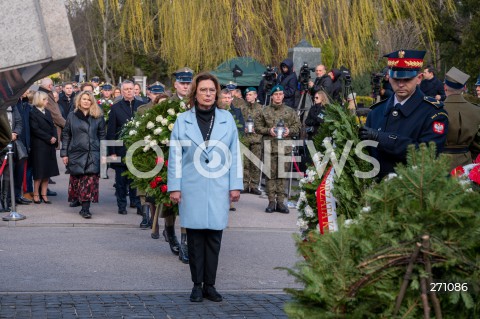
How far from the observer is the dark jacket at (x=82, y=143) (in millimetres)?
14289

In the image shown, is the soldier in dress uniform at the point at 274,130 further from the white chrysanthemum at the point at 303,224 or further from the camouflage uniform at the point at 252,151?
the white chrysanthemum at the point at 303,224

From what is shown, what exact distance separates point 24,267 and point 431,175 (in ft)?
22.2

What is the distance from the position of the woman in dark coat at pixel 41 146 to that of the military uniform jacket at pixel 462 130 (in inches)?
314

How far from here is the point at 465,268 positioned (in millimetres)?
3496

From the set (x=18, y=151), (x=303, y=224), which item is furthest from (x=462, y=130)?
(x=18, y=151)

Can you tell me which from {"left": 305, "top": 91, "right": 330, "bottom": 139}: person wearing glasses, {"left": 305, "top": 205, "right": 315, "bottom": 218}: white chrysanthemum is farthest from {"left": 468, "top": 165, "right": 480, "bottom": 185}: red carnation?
{"left": 305, "top": 91, "right": 330, "bottom": 139}: person wearing glasses

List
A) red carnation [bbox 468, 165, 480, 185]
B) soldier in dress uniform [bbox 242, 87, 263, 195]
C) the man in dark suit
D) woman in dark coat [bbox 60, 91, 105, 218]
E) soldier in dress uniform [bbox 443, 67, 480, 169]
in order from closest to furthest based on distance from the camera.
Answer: red carnation [bbox 468, 165, 480, 185] → soldier in dress uniform [bbox 443, 67, 480, 169] → woman in dark coat [bbox 60, 91, 105, 218] → the man in dark suit → soldier in dress uniform [bbox 242, 87, 263, 195]

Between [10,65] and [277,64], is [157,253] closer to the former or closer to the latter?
[10,65]

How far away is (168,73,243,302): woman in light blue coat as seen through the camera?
829cm

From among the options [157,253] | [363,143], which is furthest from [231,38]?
[363,143]

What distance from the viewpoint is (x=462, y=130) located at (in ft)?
31.7

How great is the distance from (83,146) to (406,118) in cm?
831

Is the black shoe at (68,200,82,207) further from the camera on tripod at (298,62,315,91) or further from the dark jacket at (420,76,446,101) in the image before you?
the dark jacket at (420,76,446,101)

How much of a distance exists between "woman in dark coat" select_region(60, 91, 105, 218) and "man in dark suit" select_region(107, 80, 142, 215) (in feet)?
1.05
